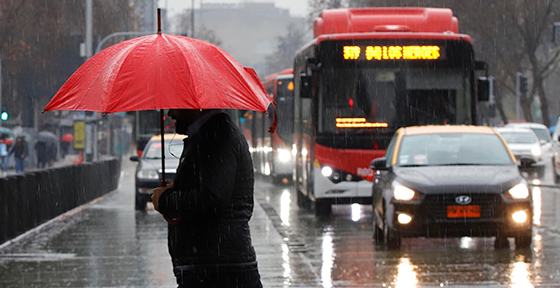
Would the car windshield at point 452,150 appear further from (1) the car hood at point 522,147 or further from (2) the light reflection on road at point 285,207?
(1) the car hood at point 522,147

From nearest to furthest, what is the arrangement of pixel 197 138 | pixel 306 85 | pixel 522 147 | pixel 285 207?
pixel 197 138, pixel 306 85, pixel 285 207, pixel 522 147

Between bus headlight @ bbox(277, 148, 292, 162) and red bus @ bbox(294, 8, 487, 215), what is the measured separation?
11.0 metres

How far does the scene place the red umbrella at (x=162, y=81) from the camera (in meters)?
4.88

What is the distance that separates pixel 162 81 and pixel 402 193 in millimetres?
7413

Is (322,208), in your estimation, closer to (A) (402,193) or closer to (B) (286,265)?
(A) (402,193)

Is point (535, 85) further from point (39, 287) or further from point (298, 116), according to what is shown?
point (39, 287)

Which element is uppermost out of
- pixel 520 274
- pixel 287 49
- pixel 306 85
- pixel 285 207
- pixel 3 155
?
pixel 287 49

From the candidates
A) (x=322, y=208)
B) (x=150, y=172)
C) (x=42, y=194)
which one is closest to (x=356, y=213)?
(x=322, y=208)

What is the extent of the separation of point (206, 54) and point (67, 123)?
55.8 meters

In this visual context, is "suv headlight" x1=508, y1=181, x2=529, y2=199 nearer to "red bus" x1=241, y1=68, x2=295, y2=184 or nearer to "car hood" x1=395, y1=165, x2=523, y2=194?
"car hood" x1=395, y1=165, x2=523, y2=194

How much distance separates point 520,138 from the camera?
33.2 m

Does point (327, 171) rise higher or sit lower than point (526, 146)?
higher

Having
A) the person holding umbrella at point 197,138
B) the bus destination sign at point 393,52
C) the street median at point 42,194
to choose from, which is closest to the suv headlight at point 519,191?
the bus destination sign at point 393,52

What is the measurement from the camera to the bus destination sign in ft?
54.6
